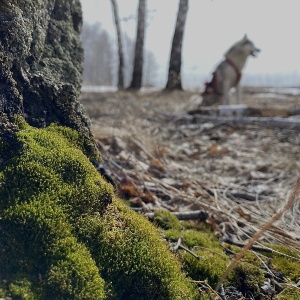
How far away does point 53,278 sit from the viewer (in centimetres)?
124

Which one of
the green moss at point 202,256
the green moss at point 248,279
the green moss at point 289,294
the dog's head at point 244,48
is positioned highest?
the dog's head at point 244,48

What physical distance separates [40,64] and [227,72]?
7.19m

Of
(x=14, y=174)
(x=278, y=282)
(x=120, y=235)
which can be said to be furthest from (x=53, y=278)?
(x=278, y=282)

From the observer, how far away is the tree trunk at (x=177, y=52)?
11.8 meters

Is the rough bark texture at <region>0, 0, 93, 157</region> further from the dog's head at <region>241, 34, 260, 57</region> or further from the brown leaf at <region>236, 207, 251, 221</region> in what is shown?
the dog's head at <region>241, 34, 260, 57</region>

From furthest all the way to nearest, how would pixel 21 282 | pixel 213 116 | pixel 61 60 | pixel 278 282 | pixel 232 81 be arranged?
1. pixel 232 81
2. pixel 213 116
3. pixel 61 60
4. pixel 278 282
5. pixel 21 282

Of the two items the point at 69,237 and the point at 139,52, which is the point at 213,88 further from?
the point at 69,237

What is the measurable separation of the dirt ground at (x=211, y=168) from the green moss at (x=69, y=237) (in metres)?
0.93

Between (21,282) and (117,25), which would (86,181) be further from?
(117,25)

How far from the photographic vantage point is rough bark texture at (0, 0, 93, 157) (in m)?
1.66

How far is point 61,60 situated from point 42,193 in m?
0.97

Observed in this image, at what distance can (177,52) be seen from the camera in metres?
12.6

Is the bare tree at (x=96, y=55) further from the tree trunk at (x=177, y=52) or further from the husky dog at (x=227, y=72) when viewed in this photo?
the husky dog at (x=227, y=72)

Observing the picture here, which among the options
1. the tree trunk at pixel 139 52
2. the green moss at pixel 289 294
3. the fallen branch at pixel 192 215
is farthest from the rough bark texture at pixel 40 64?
the tree trunk at pixel 139 52
